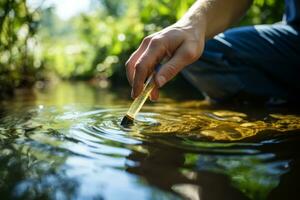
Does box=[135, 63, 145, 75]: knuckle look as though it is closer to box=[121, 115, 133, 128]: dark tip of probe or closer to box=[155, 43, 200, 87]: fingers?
box=[155, 43, 200, 87]: fingers

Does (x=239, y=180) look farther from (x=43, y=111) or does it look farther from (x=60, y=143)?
(x=43, y=111)

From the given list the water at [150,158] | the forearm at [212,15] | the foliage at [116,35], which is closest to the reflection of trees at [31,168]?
the water at [150,158]

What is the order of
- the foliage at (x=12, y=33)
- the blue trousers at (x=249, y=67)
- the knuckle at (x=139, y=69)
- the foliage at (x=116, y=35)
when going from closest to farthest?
the knuckle at (x=139, y=69) < the blue trousers at (x=249, y=67) < the foliage at (x=12, y=33) < the foliage at (x=116, y=35)

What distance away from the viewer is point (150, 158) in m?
1.03

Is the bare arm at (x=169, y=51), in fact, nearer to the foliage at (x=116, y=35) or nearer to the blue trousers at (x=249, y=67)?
the blue trousers at (x=249, y=67)

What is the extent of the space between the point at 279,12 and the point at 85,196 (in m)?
3.23

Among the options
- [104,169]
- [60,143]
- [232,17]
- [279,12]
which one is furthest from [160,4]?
[104,169]

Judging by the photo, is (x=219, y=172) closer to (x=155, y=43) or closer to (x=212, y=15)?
(x=155, y=43)

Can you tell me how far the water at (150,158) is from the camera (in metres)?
0.80

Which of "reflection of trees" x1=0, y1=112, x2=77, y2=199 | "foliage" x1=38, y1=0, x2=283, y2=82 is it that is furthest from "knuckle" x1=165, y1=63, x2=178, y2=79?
"foliage" x1=38, y1=0, x2=283, y2=82

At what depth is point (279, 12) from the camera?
3.54m

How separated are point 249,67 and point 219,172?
61.8 inches

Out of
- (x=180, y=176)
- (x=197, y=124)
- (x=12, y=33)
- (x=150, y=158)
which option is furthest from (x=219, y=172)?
(x=12, y=33)

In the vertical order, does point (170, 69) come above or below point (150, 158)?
above
